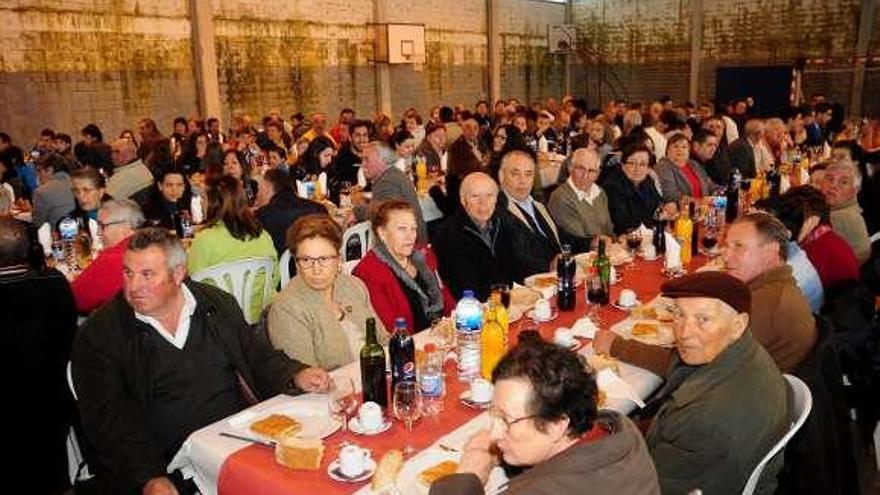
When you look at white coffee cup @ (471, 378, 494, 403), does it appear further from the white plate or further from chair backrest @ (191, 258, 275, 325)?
chair backrest @ (191, 258, 275, 325)

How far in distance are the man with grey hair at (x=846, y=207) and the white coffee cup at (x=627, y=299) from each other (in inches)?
75.4

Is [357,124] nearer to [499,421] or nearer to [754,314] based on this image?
[754,314]

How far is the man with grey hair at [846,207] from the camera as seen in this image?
459 cm

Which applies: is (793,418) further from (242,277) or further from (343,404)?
(242,277)

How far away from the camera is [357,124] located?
28.3 ft

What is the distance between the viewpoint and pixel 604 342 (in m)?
2.97

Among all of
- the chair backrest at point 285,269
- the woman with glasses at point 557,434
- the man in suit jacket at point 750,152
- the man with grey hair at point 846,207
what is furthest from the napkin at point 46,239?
the man in suit jacket at point 750,152

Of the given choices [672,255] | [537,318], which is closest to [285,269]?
[537,318]

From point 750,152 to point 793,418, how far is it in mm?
6523

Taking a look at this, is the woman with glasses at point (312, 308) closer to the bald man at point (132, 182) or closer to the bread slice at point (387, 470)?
the bread slice at point (387, 470)

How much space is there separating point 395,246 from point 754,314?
162 cm

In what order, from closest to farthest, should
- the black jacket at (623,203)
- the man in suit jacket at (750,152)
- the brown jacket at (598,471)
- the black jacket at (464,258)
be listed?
1. the brown jacket at (598,471)
2. the black jacket at (464,258)
3. the black jacket at (623,203)
4. the man in suit jacket at (750,152)

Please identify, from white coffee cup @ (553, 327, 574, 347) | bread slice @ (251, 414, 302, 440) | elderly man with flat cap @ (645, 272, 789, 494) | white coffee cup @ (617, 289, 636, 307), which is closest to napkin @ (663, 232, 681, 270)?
white coffee cup @ (617, 289, 636, 307)

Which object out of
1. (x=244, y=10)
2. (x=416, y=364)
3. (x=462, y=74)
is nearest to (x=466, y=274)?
(x=416, y=364)
